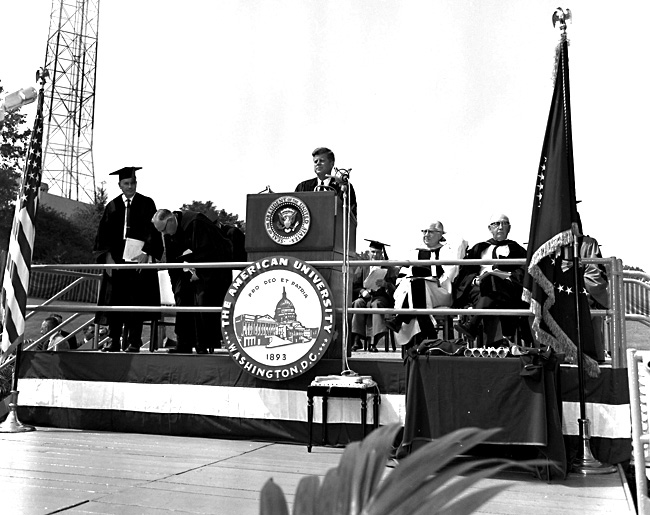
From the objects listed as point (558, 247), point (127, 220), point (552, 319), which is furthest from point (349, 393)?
point (127, 220)

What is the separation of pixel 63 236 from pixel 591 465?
30792 millimetres

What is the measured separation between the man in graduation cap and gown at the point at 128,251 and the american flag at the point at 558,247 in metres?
3.94

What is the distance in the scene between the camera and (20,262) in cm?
677

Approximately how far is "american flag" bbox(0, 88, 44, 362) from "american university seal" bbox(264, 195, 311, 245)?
2.34 meters

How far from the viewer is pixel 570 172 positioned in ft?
17.7

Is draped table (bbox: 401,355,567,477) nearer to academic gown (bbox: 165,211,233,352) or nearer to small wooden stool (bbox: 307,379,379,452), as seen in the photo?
small wooden stool (bbox: 307,379,379,452)

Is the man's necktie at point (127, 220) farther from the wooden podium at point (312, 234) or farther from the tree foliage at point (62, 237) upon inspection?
the tree foliage at point (62, 237)

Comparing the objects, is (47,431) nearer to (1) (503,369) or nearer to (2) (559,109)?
(1) (503,369)

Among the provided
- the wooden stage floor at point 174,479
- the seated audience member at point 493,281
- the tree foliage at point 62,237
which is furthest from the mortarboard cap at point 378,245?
the tree foliage at point 62,237

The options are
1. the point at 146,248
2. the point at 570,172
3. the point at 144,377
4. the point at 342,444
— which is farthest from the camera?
the point at 146,248

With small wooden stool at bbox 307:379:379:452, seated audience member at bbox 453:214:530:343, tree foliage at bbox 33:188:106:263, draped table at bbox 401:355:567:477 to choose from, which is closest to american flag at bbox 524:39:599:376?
draped table at bbox 401:355:567:477

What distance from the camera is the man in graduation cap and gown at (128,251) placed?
7.34 m

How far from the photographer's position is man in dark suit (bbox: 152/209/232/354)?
717cm

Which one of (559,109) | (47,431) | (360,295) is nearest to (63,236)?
(360,295)
